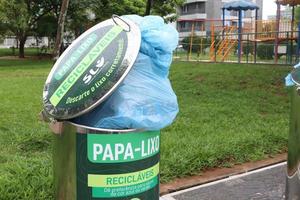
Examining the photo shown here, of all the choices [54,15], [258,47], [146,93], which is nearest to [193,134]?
[146,93]

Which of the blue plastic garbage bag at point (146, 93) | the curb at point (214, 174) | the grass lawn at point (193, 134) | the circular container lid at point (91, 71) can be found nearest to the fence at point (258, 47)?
the grass lawn at point (193, 134)

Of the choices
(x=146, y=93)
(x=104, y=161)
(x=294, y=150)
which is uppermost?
(x=146, y=93)

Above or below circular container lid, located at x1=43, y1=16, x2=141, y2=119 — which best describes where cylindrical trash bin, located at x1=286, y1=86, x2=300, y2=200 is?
below

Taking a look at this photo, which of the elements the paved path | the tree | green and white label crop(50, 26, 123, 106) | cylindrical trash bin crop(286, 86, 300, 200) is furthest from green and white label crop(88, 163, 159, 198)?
the tree

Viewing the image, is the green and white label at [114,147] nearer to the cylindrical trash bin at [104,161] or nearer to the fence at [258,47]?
the cylindrical trash bin at [104,161]

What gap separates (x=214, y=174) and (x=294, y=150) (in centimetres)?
145

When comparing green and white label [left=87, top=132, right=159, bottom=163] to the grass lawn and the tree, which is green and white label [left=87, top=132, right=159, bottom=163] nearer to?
the grass lawn

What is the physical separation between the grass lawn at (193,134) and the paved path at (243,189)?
305 millimetres

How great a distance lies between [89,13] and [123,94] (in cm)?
2756

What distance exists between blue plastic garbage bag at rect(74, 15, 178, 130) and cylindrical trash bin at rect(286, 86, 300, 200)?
1.09m

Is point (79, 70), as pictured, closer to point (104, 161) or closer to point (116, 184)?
point (104, 161)

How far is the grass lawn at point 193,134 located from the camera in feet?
13.2

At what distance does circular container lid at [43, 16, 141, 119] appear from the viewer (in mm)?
2076

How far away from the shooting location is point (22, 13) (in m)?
23.7
